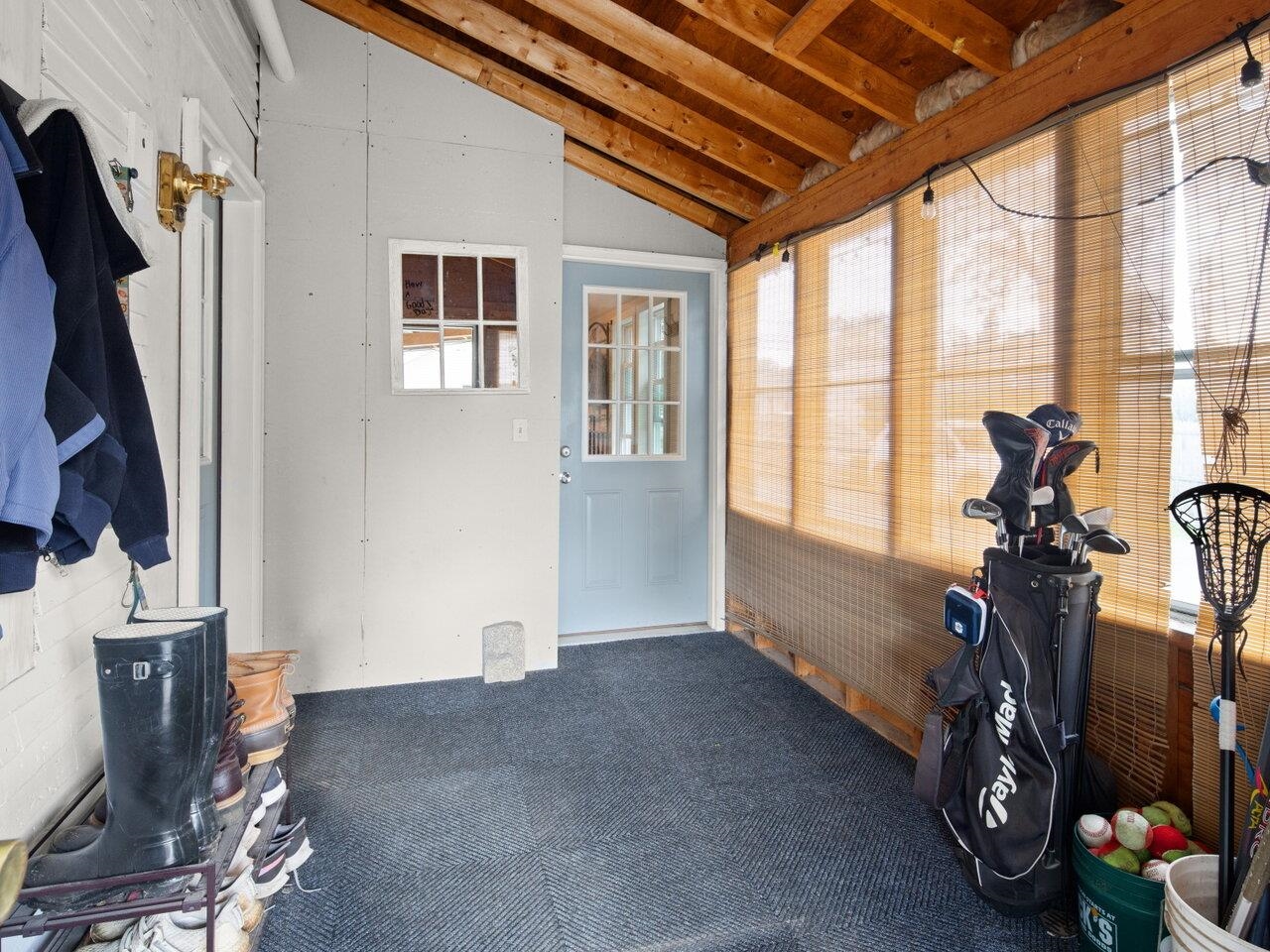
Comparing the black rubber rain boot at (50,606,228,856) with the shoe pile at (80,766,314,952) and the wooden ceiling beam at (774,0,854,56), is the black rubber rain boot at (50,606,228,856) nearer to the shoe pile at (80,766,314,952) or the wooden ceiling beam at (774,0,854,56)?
the shoe pile at (80,766,314,952)

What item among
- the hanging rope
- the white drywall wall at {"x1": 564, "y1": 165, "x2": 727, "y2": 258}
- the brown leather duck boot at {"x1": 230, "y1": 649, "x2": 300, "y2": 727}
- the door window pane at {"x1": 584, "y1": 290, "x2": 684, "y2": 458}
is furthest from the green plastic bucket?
the white drywall wall at {"x1": 564, "y1": 165, "x2": 727, "y2": 258}

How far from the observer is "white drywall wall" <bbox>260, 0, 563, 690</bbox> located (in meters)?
2.84

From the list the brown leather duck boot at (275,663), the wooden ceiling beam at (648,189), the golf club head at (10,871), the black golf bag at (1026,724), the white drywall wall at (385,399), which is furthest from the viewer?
the wooden ceiling beam at (648,189)

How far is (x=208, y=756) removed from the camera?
129 centimetres

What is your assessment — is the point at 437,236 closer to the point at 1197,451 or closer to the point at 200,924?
the point at 200,924

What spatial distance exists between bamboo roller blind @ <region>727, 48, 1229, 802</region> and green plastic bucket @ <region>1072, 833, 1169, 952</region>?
353 mm

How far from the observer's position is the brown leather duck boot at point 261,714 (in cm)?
167

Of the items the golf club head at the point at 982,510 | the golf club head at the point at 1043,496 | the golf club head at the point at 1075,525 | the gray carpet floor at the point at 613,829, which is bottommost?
the gray carpet floor at the point at 613,829

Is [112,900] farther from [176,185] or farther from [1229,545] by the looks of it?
[1229,545]

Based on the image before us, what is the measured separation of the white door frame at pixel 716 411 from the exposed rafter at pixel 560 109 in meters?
0.38

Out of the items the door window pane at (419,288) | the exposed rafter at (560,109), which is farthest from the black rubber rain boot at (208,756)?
the exposed rafter at (560,109)

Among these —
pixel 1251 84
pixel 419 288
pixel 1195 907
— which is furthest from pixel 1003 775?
pixel 419 288

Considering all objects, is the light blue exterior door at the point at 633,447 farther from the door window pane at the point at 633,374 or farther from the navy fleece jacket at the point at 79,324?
the navy fleece jacket at the point at 79,324

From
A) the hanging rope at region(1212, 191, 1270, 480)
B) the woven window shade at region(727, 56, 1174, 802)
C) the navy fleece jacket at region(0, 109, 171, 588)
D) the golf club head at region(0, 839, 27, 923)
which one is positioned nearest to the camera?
the golf club head at region(0, 839, 27, 923)
